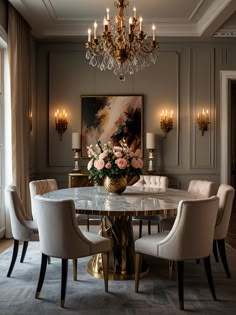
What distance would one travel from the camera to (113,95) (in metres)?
5.68

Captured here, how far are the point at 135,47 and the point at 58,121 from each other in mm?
2503

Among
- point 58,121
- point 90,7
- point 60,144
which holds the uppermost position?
point 90,7

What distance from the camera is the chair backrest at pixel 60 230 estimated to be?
249 centimetres

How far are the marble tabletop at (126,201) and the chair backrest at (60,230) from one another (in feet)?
0.61

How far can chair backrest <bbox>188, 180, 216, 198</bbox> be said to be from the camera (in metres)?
3.63

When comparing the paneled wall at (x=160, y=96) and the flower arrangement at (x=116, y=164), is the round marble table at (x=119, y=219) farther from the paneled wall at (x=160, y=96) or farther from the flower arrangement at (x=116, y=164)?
the paneled wall at (x=160, y=96)

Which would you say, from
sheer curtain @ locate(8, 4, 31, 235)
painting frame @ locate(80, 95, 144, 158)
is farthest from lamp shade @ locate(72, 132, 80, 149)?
sheer curtain @ locate(8, 4, 31, 235)

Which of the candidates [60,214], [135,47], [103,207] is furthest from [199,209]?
[135,47]

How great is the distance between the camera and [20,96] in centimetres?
464

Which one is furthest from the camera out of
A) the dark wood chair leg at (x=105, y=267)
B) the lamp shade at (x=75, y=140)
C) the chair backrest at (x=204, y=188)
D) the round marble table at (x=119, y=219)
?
the lamp shade at (x=75, y=140)

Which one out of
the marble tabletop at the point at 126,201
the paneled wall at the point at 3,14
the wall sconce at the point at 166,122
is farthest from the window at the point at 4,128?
the wall sconce at the point at 166,122

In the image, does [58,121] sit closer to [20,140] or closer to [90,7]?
[20,140]

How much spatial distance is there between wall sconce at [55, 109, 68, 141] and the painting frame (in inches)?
10.9

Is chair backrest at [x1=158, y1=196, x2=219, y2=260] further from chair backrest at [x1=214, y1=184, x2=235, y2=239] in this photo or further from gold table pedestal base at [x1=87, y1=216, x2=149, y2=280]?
gold table pedestal base at [x1=87, y1=216, x2=149, y2=280]
